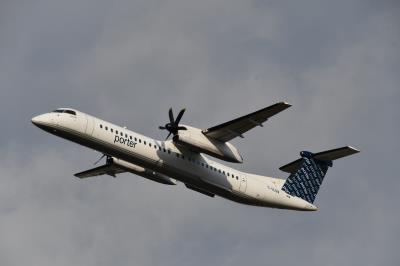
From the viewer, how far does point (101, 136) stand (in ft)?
137

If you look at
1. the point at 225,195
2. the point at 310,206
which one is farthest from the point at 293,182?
the point at 225,195

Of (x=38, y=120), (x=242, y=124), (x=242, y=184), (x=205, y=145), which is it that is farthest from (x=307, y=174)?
(x=38, y=120)

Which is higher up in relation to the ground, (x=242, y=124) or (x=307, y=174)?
(x=242, y=124)

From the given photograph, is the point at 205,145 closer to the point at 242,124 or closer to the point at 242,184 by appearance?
the point at 242,124

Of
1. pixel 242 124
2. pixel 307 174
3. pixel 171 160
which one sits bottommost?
pixel 171 160

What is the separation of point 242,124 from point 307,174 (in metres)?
8.11

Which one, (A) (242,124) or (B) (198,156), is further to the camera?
(B) (198,156)

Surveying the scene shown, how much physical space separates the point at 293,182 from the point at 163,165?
9.20 m

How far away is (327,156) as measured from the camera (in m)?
47.4

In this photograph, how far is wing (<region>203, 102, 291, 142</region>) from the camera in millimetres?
40344

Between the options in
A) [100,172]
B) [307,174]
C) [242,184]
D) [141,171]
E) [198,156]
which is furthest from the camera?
[100,172]

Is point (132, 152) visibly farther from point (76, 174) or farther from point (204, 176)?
point (76, 174)

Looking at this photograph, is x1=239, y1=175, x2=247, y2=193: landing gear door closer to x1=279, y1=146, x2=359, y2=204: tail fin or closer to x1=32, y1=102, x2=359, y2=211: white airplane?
x1=32, y1=102, x2=359, y2=211: white airplane

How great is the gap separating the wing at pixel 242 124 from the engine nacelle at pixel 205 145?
1.12ft
